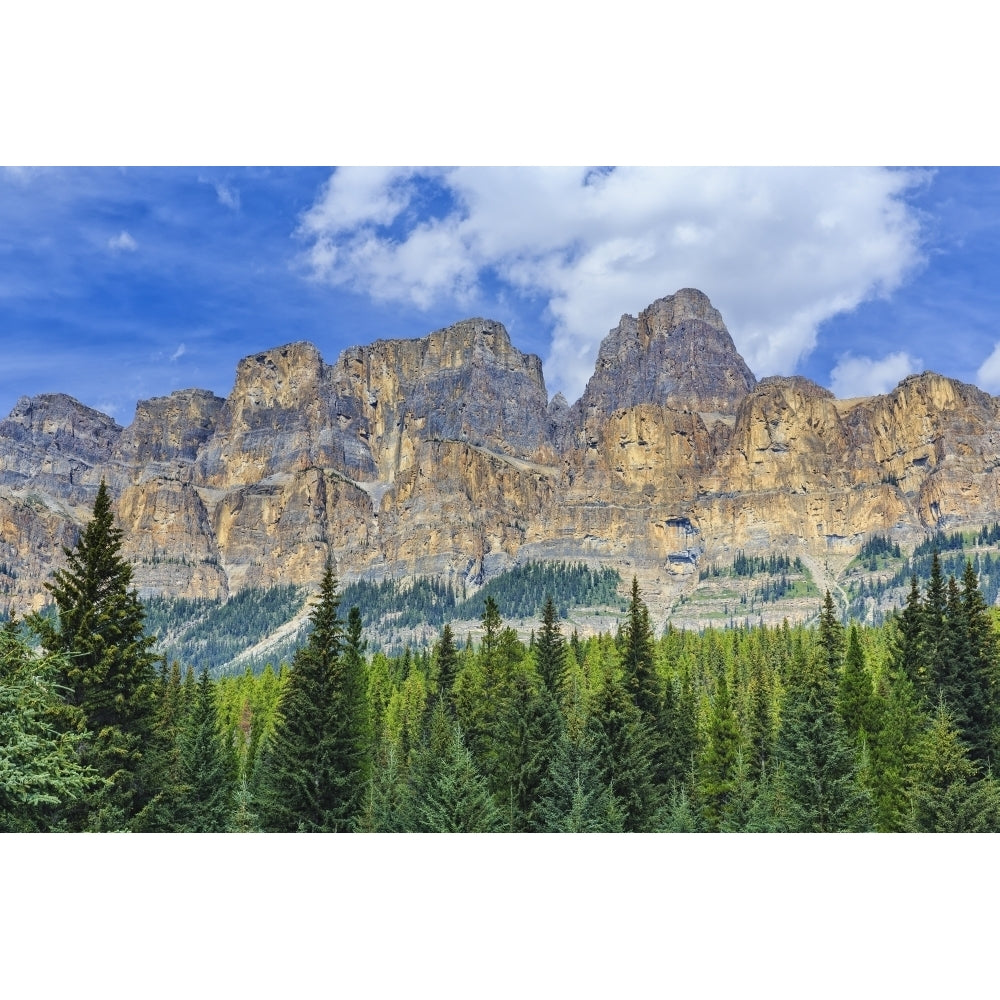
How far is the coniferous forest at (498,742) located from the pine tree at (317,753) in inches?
3.4

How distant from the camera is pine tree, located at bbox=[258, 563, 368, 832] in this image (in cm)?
3750

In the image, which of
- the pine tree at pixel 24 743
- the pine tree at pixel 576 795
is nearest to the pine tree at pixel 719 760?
the pine tree at pixel 576 795

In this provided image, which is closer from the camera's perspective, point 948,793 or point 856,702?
point 948,793

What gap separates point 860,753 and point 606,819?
628 inches

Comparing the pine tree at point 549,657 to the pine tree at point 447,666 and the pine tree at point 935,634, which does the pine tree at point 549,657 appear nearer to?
the pine tree at point 447,666

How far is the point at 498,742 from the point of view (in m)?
46.6

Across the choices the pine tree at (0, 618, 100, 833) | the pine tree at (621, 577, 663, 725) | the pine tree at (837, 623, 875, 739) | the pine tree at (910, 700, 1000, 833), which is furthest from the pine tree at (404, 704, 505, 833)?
the pine tree at (837, 623, 875, 739)

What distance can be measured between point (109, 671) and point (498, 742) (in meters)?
22.0

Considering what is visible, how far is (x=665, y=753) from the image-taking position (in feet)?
173

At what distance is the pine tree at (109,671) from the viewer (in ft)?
91.4

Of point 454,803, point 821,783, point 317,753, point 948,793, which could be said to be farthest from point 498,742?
point 948,793

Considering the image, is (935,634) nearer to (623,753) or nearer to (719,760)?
(719,760)
